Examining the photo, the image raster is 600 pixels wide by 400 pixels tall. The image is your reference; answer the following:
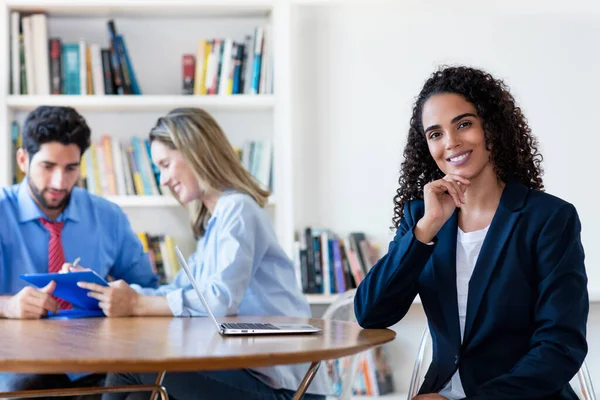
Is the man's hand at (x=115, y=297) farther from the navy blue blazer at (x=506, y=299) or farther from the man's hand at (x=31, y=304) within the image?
the navy blue blazer at (x=506, y=299)

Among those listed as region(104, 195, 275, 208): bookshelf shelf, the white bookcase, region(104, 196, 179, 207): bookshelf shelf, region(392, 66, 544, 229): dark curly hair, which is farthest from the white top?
region(104, 196, 179, 207): bookshelf shelf

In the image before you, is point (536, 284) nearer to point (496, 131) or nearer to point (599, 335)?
point (496, 131)

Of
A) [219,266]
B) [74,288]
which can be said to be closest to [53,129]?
[74,288]

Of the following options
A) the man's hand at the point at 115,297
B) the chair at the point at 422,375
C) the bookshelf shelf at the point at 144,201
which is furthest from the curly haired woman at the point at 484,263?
the bookshelf shelf at the point at 144,201

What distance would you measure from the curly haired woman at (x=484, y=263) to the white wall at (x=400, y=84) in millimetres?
1870

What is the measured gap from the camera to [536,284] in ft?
5.28

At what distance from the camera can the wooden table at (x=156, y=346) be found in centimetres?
125

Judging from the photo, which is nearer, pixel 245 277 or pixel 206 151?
pixel 245 277

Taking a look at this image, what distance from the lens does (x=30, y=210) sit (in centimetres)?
259

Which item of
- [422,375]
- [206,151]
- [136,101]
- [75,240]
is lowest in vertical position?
[422,375]

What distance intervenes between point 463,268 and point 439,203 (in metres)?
0.15

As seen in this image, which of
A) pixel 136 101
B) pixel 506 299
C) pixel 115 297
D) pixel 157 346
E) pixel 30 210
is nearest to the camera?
pixel 157 346

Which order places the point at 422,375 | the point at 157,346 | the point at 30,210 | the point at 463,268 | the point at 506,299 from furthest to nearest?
the point at 30,210
the point at 422,375
the point at 463,268
the point at 506,299
the point at 157,346

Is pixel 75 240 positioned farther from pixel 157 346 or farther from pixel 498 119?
pixel 498 119
